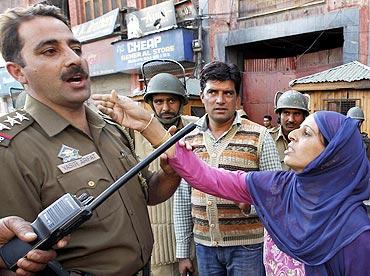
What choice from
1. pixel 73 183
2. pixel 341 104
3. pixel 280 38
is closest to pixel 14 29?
pixel 73 183

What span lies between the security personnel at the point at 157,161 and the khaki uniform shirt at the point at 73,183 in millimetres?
1394

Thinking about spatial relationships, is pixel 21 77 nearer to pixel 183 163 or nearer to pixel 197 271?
pixel 183 163

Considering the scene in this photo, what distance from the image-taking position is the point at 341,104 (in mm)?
6352

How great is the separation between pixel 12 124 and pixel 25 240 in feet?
1.84

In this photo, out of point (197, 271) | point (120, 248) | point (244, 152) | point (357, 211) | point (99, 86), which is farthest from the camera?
point (99, 86)

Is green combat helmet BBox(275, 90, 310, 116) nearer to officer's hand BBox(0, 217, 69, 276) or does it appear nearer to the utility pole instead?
officer's hand BBox(0, 217, 69, 276)

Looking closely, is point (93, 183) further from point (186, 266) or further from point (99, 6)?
point (99, 6)

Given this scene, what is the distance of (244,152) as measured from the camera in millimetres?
2529

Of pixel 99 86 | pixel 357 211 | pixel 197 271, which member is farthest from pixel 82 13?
pixel 357 211

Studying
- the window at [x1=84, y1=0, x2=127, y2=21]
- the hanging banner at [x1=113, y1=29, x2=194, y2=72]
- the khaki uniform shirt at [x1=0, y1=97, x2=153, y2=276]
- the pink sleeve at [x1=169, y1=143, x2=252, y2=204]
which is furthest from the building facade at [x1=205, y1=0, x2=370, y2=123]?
the khaki uniform shirt at [x1=0, y1=97, x2=153, y2=276]

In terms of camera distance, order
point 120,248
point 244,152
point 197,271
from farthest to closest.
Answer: point 197,271
point 244,152
point 120,248

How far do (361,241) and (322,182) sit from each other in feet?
1.03

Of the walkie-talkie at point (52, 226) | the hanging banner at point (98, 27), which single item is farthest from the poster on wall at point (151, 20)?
the walkie-talkie at point (52, 226)

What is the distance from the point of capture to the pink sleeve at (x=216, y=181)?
2.04m
